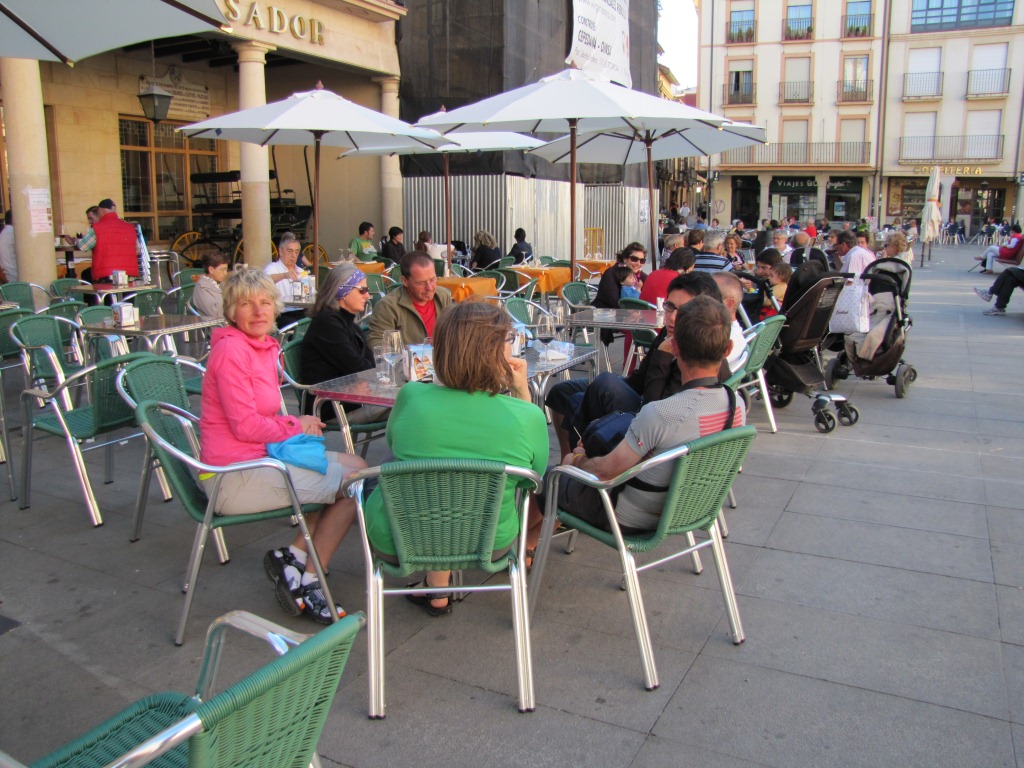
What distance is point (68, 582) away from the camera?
341cm

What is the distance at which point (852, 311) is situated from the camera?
6.61m

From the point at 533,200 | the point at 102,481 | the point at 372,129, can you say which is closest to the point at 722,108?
the point at 533,200

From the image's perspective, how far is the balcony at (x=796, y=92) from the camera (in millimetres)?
40281

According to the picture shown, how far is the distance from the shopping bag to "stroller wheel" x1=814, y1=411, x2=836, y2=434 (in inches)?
45.3

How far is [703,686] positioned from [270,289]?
7.11 feet

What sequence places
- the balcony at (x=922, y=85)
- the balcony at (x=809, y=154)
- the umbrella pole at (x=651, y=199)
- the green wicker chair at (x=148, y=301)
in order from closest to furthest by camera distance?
1. the green wicker chair at (x=148, y=301)
2. the umbrella pole at (x=651, y=199)
3. the balcony at (x=922, y=85)
4. the balcony at (x=809, y=154)

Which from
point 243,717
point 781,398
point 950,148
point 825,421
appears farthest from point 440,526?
point 950,148

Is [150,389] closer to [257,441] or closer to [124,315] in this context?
[257,441]

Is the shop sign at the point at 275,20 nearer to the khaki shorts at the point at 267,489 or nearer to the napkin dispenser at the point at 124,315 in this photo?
the napkin dispenser at the point at 124,315

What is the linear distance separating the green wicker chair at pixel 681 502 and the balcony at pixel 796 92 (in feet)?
139

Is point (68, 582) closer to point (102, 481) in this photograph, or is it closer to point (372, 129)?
point (102, 481)

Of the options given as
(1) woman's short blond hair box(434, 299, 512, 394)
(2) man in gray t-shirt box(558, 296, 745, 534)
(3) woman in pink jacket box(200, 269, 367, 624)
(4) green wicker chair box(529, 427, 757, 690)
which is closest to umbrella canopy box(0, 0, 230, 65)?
(3) woman in pink jacket box(200, 269, 367, 624)

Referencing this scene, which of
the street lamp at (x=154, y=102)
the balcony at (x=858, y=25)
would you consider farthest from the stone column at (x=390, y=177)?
the balcony at (x=858, y=25)

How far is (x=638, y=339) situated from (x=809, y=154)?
126 ft
